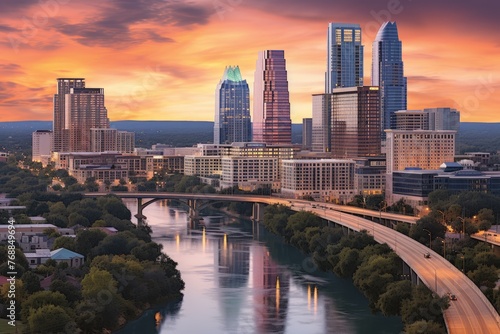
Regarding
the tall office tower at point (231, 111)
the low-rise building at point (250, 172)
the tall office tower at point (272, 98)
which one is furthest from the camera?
the tall office tower at point (231, 111)

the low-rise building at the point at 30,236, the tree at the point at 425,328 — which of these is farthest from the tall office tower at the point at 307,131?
the tree at the point at 425,328

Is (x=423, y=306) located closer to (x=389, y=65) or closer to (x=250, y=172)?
(x=250, y=172)

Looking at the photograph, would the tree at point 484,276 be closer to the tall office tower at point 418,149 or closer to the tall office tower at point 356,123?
the tall office tower at point 418,149

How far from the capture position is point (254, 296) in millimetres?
41312

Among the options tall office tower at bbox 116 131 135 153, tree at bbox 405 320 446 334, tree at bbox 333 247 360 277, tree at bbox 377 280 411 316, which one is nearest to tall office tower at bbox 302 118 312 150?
tall office tower at bbox 116 131 135 153

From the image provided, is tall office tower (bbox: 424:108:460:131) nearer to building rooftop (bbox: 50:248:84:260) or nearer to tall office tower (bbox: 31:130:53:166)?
tall office tower (bbox: 31:130:53:166)

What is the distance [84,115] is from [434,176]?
83.4m

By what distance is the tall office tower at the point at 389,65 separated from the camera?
162 metres

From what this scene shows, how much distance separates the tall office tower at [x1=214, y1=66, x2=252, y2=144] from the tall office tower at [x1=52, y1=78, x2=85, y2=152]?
2017cm

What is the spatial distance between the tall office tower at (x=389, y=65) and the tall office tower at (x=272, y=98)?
107ft

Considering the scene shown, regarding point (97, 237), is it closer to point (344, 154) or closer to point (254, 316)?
point (254, 316)

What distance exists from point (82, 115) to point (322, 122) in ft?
126

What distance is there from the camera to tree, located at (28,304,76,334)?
30.5 meters

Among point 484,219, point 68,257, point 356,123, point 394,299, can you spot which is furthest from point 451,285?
point 356,123
